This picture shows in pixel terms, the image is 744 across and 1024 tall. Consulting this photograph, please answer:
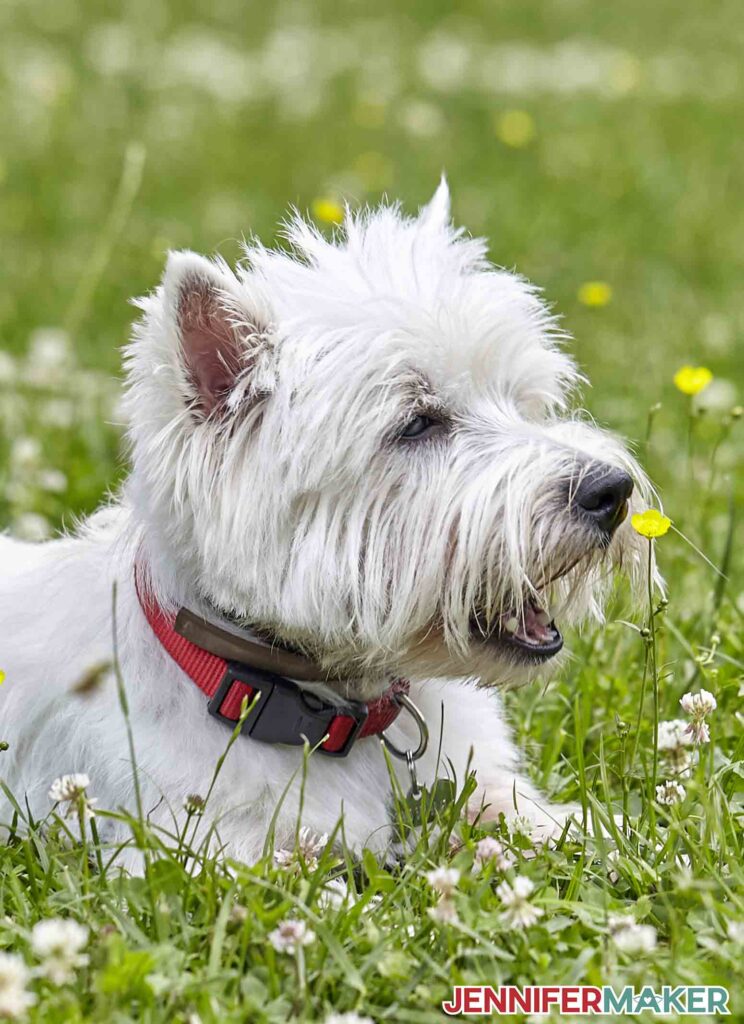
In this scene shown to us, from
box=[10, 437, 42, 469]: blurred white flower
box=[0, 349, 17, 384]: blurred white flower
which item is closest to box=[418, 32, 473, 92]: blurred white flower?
box=[0, 349, 17, 384]: blurred white flower

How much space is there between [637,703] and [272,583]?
126 cm

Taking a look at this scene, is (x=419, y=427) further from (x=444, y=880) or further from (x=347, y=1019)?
(x=347, y=1019)

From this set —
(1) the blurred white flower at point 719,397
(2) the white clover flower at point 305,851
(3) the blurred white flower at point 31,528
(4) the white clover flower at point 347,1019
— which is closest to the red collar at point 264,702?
(2) the white clover flower at point 305,851

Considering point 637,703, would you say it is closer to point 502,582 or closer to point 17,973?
point 502,582

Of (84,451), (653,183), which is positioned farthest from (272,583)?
(653,183)

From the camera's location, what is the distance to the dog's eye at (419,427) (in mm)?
2785

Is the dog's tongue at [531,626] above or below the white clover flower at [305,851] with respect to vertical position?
above

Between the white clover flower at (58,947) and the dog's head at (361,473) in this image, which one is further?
the dog's head at (361,473)

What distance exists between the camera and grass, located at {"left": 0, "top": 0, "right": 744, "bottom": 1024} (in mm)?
2373

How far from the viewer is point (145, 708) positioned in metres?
2.81

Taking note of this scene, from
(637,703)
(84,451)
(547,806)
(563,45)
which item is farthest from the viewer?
(563,45)

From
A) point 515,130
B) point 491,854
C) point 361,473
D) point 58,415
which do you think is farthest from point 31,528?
point 515,130

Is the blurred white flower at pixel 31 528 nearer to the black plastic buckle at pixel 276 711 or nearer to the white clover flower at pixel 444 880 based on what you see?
the black plastic buckle at pixel 276 711

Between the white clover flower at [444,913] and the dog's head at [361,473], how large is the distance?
0.53 meters
